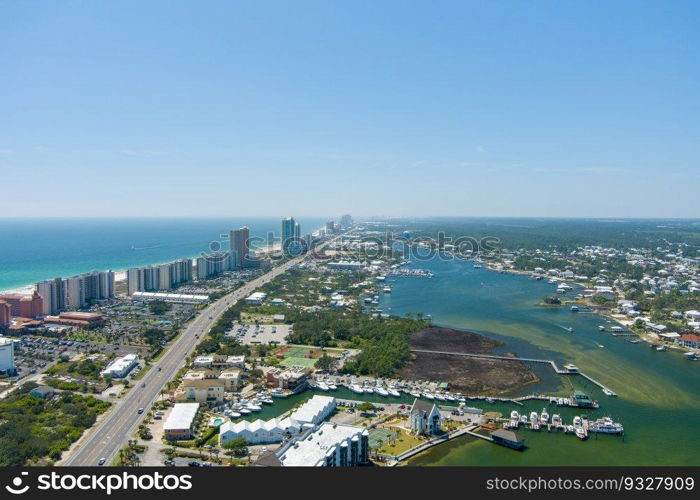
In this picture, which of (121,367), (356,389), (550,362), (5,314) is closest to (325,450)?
(356,389)

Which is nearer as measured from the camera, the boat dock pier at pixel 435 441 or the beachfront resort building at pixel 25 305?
the boat dock pier at pixel 435 441

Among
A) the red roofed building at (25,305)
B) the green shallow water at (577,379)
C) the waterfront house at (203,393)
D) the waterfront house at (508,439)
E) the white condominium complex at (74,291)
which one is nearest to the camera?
the green shallow water at (577,379)

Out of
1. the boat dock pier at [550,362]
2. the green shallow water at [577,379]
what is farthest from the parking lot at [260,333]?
the green shallow water at [577,379]

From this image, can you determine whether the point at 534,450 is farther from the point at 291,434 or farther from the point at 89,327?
the point at 89,327

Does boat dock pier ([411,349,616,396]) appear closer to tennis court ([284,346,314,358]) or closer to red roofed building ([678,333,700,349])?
tennis court ([284,346,314,358])

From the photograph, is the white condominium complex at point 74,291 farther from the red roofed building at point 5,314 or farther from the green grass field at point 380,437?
the green grass field at point 380,437

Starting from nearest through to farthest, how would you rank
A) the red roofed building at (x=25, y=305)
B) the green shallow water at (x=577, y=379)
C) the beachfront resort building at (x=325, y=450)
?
the beachfront resort building at (x=325, y=450)
the green shallow water at (x=577, y=379)
the red roofed building at (x=25, y=305)
